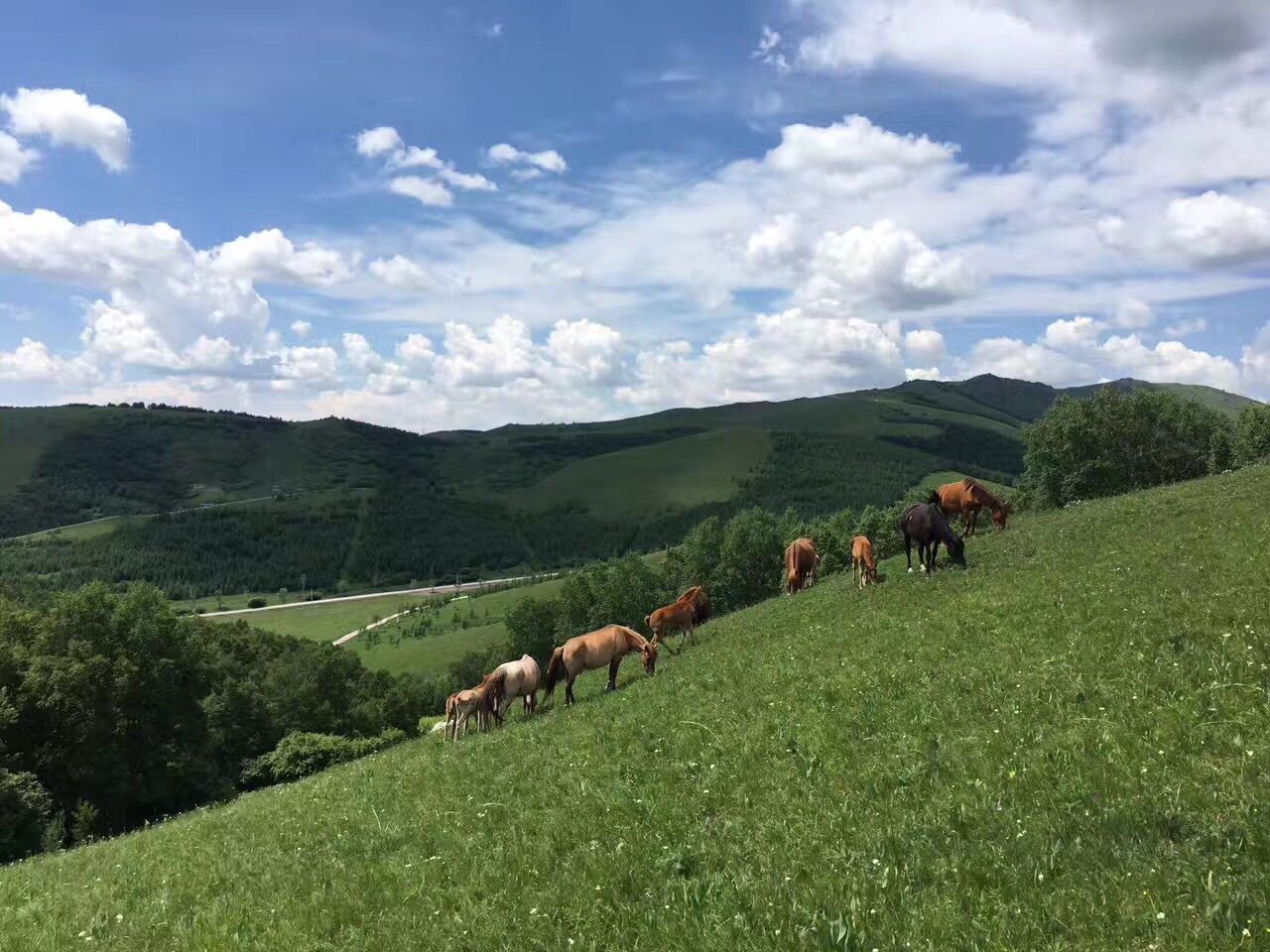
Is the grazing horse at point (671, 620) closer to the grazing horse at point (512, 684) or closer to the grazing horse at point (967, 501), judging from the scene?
the grazing horse at point (512, 684)

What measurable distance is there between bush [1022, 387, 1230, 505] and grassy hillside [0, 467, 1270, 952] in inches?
2877

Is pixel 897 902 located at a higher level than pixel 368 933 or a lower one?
higher

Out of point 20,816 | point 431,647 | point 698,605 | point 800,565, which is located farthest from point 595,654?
point 431,647

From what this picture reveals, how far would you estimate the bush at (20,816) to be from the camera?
3344 cm

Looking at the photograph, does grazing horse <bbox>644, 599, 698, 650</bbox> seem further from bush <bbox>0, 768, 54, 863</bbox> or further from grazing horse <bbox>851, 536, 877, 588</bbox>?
bush <bbox>0, 768, 54, 863</bbox>

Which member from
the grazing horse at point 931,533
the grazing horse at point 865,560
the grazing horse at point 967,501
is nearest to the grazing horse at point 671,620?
the grazing horse at point 865,560

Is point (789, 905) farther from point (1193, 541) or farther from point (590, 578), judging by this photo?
point (590, 578)

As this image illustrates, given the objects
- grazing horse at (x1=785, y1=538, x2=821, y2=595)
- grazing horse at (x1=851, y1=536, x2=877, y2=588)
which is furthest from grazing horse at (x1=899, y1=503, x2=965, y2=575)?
grazing horse at (x1=785, y1=538, x2=821, y2=595)

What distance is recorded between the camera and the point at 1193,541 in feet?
70.8

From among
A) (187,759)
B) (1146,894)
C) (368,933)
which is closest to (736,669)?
(368,933)

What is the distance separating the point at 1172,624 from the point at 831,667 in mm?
6563

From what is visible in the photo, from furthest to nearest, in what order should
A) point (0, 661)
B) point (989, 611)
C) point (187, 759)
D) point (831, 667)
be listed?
→ point (187, 759) < point (0, 661) < point (989, 611) < point (831, 667)

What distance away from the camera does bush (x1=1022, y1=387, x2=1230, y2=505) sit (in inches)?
3243

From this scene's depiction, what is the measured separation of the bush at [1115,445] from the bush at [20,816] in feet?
301
